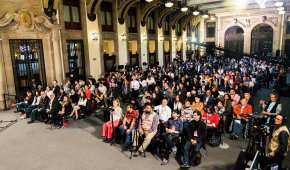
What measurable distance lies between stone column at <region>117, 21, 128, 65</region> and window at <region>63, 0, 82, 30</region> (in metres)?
3.51

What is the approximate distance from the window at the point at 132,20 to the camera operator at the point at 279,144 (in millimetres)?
15216

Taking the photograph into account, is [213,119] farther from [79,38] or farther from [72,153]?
[79,38]

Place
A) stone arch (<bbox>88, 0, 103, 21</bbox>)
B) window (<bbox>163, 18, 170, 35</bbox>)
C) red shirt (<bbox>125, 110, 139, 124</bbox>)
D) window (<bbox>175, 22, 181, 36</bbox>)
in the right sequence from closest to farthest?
red shirt (<bbox>125, 110, 139, 124</bbox>) → stone arch (<bbox>88, 0, 103, 21</bbox>) → window (<bbox>163, 18, 170, 35</bbox>) → window (<bbox>175, 22, 181, 36</bbox>)

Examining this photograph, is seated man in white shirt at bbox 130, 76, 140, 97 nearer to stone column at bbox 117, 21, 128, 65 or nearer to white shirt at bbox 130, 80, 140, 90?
white shirt at bbox 130, 80, 140, 90

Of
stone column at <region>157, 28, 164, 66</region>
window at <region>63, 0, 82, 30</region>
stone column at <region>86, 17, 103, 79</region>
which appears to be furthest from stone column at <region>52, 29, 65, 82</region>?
stone column at <region>157, 28, 164, 66</region>

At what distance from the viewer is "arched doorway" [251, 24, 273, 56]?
30062mm

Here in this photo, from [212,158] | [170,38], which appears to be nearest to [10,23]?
[212,158]

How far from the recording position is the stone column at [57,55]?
501 inches

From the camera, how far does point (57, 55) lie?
13.0m

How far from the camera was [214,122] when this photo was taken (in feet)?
22.5

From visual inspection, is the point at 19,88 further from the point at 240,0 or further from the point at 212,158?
the point at 240,0

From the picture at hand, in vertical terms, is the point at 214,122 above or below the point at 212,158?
above

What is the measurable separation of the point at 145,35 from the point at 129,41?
2048 mm

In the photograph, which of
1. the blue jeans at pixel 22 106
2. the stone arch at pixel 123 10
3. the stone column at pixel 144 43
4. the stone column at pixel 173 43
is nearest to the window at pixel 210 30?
the stone column at pixel 173 43
